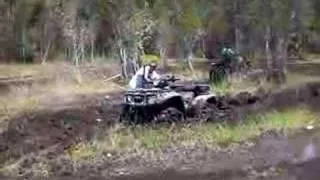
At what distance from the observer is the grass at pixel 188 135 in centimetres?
746

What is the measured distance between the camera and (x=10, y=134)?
8305 millimetres

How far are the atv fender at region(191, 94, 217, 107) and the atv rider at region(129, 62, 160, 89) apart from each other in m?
0.64

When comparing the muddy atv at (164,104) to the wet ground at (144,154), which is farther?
the muddy atv at (164,104)

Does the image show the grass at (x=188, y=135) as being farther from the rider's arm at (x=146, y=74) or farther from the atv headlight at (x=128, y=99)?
the rider's arm at (x=146, y=74)

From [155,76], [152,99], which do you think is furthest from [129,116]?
[155,76]

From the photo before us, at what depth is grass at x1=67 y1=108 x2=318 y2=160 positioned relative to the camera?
7.46 meters

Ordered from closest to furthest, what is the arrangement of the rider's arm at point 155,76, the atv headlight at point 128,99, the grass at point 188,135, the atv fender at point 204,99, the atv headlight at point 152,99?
the grass at point 188,135 < the atv headlight at point 152,99 < the atv headlight at point 128,99 < the atv fender at point 204,99 < the rider's arm at point 155,76

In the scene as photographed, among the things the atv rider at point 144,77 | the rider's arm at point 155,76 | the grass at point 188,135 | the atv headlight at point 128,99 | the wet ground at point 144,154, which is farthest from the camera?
the rider's arm at point 155,76

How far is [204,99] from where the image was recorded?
9.29 m

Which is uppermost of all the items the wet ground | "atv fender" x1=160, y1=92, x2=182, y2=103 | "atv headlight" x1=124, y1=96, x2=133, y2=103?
"atv fender" x1=160, y1=92, x2=182, y2=103

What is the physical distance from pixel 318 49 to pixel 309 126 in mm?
6191

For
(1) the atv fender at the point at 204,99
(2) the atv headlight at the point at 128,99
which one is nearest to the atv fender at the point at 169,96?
(1) the atv fender at the point at 204,99

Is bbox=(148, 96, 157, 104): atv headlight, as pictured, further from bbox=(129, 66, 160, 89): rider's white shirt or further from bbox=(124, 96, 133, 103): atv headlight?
bbox=(129, 66, 160, 89): rider's white shirt

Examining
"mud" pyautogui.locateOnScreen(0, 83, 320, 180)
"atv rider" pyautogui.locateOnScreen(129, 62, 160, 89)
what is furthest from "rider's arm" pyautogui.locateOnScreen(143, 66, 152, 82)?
"mud" pyautogui.locateOnScreen(0, 83, 320, 180)
